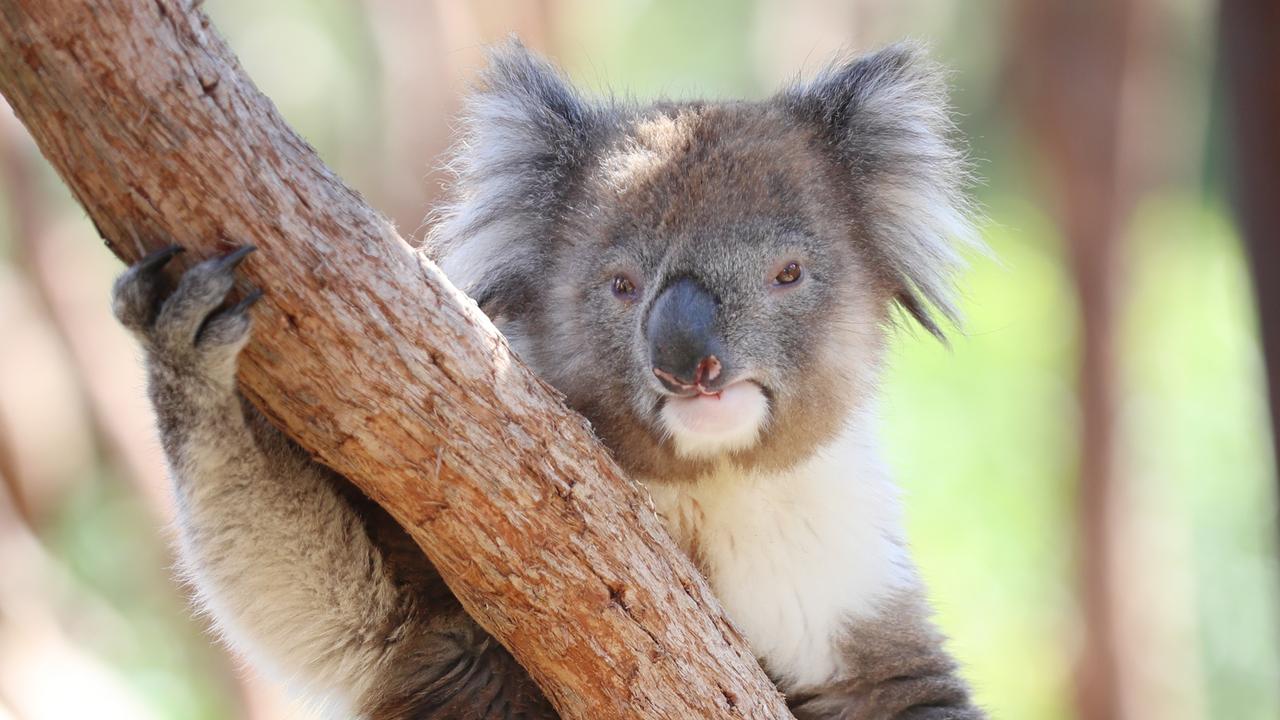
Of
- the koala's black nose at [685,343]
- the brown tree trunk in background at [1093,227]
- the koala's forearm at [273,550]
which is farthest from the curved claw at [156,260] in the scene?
the brown tree trunk in background at [1093,227]

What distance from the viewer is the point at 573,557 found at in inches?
84.3

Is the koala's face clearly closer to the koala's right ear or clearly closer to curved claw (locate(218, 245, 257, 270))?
the koala's right ear

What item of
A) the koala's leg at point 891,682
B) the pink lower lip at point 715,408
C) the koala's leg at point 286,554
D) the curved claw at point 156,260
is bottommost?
the koala's leg at point 891,682

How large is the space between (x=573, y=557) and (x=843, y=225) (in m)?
1.08

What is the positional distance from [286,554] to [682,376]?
800 mm

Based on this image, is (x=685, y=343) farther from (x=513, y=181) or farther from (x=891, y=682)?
(x=891, y=682)

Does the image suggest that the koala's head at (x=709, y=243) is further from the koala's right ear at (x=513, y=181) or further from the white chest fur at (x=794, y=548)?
the white chest fur at (x=794, y=548)

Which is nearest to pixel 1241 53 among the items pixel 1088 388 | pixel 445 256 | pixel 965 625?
pixel 445 256

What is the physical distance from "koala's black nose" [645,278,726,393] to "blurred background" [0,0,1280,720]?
0.93m

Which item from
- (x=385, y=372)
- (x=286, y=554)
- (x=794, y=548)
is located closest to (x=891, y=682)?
(x=794, y=548)

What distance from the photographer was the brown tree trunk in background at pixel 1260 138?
13.5 feet

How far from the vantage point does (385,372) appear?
197cm

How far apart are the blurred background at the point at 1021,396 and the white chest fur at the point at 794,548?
0.44 metres

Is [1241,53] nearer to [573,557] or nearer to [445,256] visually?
[445,256]
